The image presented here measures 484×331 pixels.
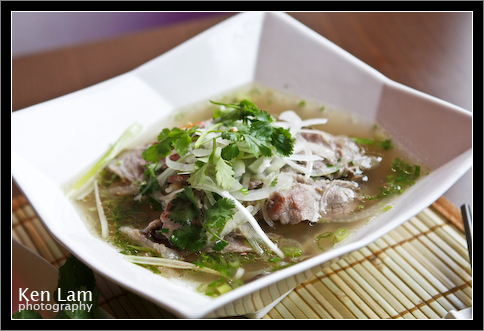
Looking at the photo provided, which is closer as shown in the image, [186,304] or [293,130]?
[186,304]

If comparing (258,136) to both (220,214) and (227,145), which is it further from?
(220,214)

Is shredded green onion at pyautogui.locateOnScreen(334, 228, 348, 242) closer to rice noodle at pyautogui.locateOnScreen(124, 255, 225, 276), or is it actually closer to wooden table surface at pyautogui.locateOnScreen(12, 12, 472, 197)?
rice noodle at pyautogui.locateOnScreen(124, 255, 225, 276)

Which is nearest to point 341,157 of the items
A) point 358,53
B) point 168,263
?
point 168,263

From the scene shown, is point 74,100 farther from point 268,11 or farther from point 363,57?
point 363,57

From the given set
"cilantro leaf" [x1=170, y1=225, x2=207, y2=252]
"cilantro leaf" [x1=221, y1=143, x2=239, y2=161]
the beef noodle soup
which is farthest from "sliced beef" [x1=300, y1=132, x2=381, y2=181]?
"cilantro leaf" [x1=170, y1=225, x2=207, y2=252]

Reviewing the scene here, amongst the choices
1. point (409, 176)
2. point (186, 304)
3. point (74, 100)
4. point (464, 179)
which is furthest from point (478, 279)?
point (74, 100)

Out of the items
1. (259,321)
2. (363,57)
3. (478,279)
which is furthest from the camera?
(363,57)

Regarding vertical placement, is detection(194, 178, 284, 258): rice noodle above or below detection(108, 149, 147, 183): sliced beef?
above
